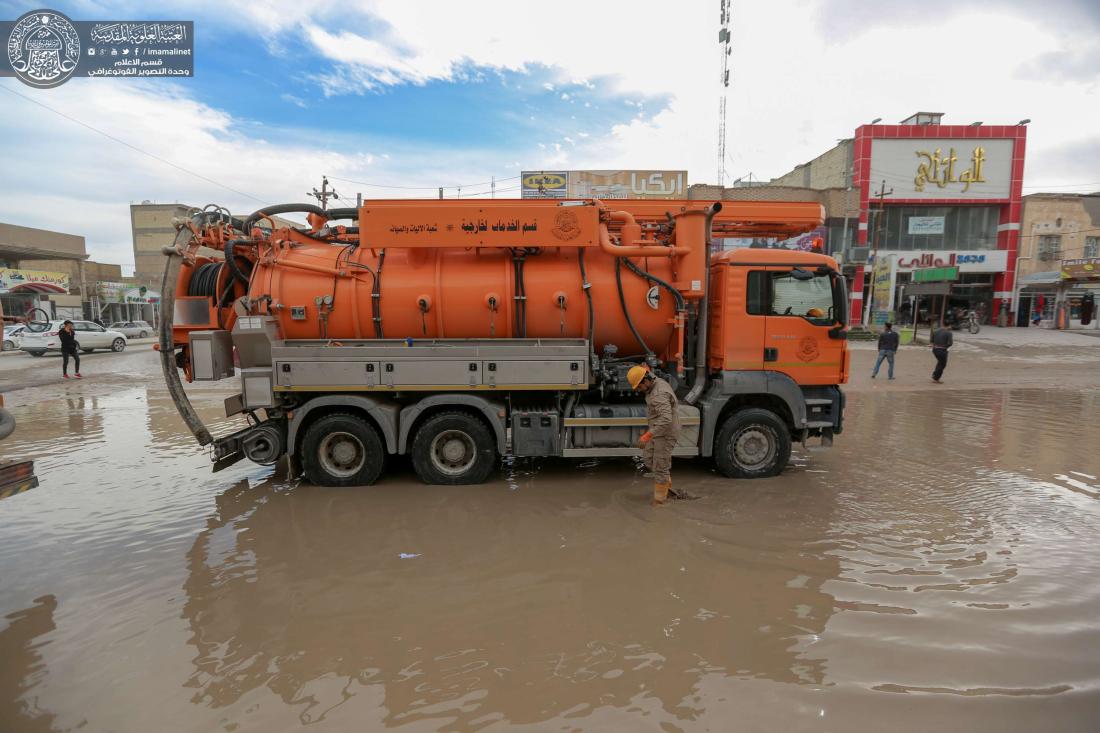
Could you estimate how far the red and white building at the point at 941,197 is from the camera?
1168 inches

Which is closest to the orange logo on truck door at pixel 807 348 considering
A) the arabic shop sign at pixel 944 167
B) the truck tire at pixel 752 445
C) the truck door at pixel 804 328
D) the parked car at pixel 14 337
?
the truck door at pixel 804 328

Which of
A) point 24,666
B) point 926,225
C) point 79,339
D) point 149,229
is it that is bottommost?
point 24,666

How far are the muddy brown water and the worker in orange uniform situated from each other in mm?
361

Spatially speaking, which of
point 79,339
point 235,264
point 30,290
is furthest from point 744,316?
point 30,290

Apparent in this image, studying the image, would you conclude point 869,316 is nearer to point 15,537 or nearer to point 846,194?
point 846,194

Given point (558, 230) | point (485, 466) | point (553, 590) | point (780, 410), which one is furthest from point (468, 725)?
point (780, 410)

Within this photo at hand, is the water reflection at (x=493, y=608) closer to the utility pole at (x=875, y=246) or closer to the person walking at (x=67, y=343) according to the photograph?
the person walking at (x=67, y=343)

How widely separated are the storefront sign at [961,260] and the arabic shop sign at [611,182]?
44.7ft

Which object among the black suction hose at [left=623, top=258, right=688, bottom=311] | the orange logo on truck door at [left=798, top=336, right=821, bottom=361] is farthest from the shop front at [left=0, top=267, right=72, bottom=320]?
the orange logo on truck door at [left=798, top=336, right=821, bottom=361]

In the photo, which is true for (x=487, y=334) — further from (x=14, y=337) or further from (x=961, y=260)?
(x=961, y=260)

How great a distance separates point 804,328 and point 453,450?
4.53m

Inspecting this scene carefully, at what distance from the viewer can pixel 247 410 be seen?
632cm

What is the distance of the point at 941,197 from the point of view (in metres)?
30.2

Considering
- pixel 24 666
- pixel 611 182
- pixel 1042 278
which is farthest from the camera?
pixel 611 182
